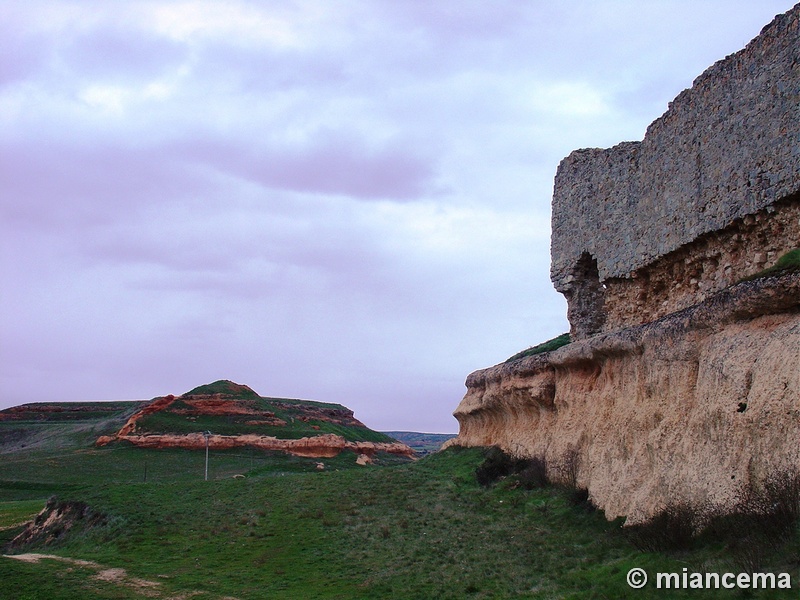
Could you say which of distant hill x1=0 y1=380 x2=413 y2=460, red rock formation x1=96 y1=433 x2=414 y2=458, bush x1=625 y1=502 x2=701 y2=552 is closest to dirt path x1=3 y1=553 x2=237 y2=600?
bush x1=625 y1=502 x2=701 y2=552

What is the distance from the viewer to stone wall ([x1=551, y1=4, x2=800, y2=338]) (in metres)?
10.5

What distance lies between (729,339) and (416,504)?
28.0 feet

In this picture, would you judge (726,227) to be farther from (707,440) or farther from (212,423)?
(212,423)

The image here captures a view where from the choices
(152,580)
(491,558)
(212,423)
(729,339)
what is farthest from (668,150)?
(212,423)

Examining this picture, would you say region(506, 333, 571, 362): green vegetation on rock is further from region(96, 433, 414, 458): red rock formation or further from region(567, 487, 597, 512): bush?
region(96, 433, 414, 458): red rock formation

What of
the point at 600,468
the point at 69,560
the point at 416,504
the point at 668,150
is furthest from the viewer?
the point at 416,504

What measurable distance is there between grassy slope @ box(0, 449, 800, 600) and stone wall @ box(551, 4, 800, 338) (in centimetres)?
449

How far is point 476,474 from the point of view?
1734cm

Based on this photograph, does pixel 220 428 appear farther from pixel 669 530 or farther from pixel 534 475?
pixel 669 530

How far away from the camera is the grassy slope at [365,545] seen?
9594 millimetres

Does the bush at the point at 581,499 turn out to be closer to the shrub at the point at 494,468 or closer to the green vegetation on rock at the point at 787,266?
the shrub at the point at 494,468

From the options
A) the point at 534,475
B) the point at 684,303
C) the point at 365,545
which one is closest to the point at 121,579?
the point at 365,545

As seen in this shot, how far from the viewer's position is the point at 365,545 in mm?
13383

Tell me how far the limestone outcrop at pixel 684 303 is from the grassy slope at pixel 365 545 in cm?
101
